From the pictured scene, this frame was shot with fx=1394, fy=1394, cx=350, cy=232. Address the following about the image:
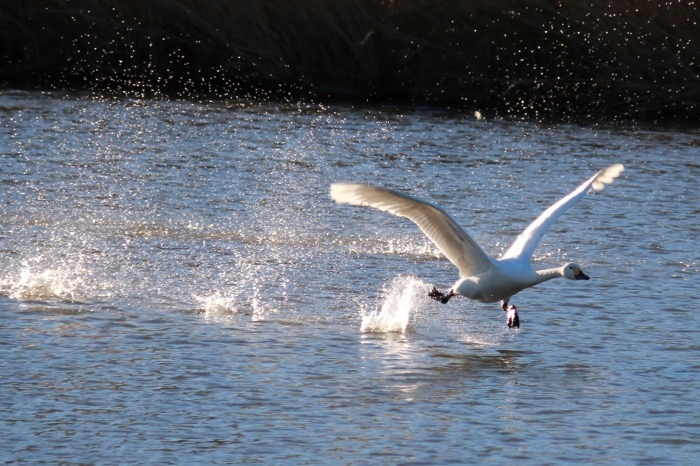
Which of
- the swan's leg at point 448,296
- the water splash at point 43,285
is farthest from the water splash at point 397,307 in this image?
the water splash at point 43,285

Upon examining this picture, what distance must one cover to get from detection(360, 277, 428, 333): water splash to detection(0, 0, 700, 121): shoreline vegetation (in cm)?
1227

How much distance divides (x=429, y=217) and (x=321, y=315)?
1502 millimetres

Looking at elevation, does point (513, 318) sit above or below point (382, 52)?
below

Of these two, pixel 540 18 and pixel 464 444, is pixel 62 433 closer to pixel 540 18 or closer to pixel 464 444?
pixel 464 444

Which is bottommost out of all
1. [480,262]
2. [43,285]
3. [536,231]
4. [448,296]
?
[448,296]

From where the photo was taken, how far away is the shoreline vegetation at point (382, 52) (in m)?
23.0

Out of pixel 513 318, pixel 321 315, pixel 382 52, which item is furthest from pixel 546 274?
pixel 382 52

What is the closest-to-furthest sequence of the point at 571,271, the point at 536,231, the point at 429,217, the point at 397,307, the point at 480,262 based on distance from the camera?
1. the point at 429,217
2. the point at 480,262
3. the point at 571,271
4. the point at 536,231
5. the point at 397,307

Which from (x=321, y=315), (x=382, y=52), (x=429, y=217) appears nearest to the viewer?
(x=429, y=217)

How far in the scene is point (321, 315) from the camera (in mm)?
10430

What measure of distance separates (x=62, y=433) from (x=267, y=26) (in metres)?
17.6

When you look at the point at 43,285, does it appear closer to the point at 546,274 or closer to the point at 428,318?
the point at 428,318

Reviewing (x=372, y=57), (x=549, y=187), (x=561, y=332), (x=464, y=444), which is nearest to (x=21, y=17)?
(x=372, y=57)

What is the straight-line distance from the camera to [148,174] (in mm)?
17469
